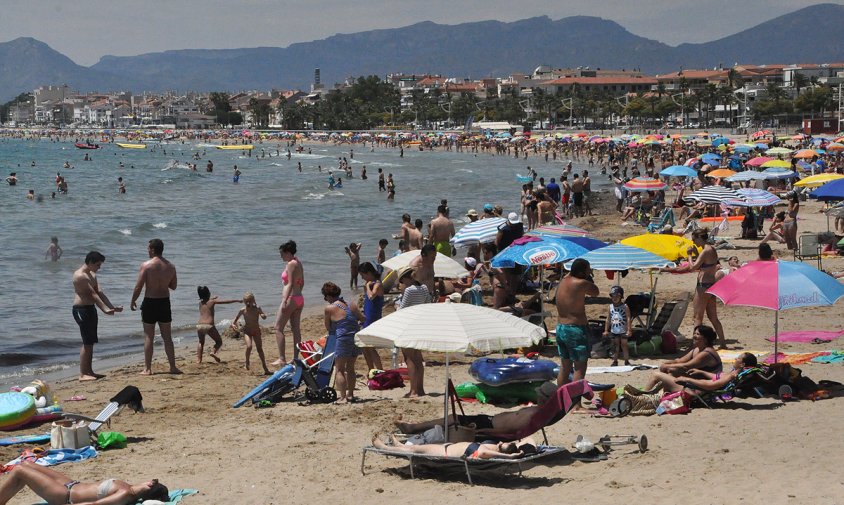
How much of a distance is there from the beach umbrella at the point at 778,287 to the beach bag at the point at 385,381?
307 centimetres

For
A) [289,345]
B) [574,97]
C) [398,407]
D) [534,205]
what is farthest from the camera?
[574,97]

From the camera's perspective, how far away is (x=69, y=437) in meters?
7.28

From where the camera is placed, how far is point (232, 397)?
9.34m

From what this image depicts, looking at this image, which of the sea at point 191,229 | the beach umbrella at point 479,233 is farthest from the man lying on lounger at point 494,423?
the beach umbrella at point 479,233

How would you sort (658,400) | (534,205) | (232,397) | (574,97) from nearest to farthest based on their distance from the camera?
1. (658,400)
2. (232,397)
3. (534,205)
4. (574,97)

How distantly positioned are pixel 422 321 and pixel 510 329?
61cm

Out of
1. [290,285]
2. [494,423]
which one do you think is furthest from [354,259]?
[494,423]

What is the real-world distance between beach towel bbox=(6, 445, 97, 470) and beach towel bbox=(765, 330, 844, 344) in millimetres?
7145

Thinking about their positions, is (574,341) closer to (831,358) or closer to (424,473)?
(424,473)

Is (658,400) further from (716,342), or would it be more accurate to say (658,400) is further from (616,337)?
(716,342)

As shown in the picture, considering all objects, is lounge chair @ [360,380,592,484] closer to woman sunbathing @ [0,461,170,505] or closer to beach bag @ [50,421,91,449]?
woman sunbathing @ [0,461,170,505]

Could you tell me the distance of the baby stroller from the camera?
8719 millimetres

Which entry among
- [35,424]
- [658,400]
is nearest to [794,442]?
[658,400]

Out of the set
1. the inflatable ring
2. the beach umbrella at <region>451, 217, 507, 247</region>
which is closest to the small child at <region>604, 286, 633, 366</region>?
the beach umbrella at <region>451, 217, 507, 247</region>
